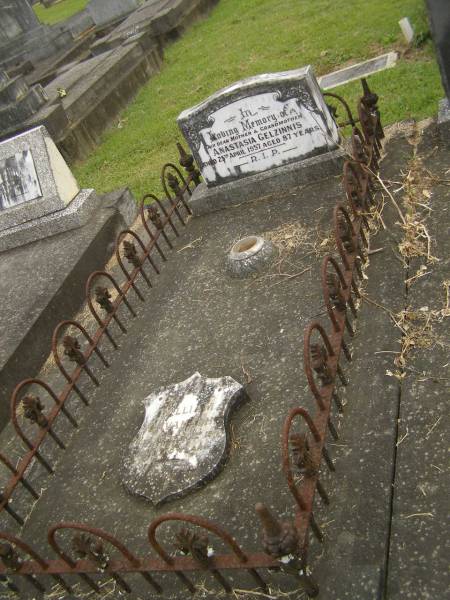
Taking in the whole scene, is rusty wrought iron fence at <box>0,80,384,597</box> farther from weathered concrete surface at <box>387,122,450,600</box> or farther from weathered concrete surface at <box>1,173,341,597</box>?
weathered concrete surface at <box>387,122,450,600</box>

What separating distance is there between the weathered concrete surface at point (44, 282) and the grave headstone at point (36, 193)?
0.14 m

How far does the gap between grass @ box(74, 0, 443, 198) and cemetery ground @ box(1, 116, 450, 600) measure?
7.24 feet

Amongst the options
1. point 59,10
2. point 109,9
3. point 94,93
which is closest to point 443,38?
point 94,93

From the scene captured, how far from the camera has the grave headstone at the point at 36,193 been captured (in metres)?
6.65

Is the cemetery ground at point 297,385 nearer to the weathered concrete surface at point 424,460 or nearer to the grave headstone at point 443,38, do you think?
the weathered concrete surface at point 424,460

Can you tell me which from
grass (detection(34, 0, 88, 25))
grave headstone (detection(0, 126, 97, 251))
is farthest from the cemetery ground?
grass (detection(34, 0, 88, 25))

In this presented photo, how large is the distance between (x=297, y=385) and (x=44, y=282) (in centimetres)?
328

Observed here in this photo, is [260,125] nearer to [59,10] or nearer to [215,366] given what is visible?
[215,366]

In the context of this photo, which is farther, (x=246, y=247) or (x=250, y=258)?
(x=246, y=247)

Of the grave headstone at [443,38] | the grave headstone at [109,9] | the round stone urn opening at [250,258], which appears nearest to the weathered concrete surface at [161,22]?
the grave headstone at [109,9]

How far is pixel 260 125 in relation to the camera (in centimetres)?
541

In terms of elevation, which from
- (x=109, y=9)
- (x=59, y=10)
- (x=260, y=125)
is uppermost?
(x=59, y=10)

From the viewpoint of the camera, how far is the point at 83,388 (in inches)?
185

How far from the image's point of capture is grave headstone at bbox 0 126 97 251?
665 cm
